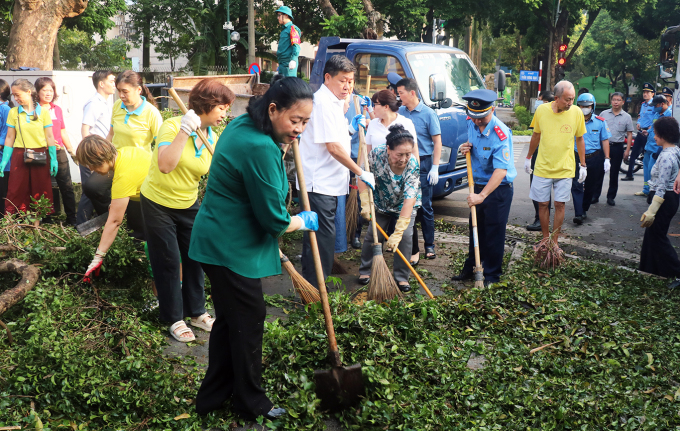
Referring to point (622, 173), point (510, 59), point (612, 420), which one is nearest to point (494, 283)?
point (612, 420)

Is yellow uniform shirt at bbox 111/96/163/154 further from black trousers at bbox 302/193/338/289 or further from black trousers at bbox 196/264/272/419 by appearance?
black trousers at bbox 196/264/272/419

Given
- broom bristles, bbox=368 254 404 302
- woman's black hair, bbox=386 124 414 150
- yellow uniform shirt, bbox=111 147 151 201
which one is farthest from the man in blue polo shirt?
yellow uniform shirt, bbox=111 147 151 201

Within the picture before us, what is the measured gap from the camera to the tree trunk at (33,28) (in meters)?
17.1

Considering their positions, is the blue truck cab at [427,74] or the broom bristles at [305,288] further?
the blue truck cab at [427,74]

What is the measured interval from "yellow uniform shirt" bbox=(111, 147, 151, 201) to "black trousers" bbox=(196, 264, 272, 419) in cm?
162

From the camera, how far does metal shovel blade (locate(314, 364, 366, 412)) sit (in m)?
3.54

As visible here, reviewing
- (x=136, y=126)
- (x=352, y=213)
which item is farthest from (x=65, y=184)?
(x=352, y=213)

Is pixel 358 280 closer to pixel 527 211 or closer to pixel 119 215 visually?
pixel 119 215

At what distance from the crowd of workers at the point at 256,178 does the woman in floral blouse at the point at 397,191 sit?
0.04 ft

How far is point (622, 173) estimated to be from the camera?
47.0 feet

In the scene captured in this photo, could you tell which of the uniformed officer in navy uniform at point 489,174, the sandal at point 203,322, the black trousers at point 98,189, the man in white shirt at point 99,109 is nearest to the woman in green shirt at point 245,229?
the sandal at point 203,322

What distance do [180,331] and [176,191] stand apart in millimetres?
1050

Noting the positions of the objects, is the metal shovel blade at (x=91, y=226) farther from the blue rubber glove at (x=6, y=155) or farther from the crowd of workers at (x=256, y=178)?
the blue rubber glove at (x=6, y=155)

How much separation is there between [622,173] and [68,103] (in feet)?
39.7
